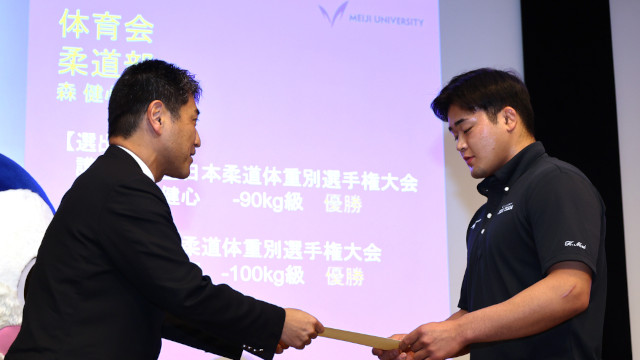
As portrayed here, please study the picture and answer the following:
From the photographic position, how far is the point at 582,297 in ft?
6.95

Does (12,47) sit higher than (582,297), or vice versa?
(12,47)

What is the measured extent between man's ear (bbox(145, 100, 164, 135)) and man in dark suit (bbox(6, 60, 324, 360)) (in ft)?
0.17

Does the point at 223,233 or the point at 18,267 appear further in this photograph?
the point at 223,233

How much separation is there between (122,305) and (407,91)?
7.86 ft

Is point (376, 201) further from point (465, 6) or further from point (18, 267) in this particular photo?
point (18, 267)

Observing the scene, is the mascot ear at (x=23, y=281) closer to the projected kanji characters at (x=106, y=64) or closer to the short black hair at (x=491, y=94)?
the projected kanji characters at (x=106, y=64)

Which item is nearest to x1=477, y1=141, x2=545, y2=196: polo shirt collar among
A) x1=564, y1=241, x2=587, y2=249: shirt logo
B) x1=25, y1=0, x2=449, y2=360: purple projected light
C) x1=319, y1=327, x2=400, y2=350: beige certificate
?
x1=564, y1=241, x2=587, y2=249: shirt logo

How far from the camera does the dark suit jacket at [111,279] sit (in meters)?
2.00

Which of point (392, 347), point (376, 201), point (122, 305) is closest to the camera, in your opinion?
point (122, 305)

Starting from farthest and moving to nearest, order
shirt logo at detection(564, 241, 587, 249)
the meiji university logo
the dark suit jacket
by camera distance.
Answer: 1. the meiji university logo
2. shirt logo at detection(564, 241, 587, 249)
3. the dark suit jacket

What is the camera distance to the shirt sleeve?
211 cm

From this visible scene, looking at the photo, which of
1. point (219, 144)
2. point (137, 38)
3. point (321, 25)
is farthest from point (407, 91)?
point (137, 38)

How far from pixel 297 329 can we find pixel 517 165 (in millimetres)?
867

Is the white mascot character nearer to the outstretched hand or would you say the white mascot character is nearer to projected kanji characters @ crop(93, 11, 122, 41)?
the outstretched hand
